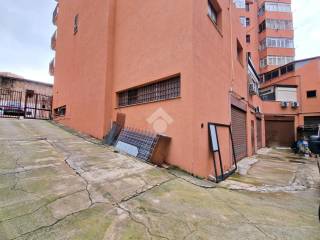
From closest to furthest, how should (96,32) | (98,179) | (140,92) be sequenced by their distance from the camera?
(98,179) < (140,92) < (96,32)

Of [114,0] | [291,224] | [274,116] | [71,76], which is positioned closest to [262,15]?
[274,116]

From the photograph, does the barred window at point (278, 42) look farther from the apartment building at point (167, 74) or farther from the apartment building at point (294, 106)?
the apartment building at point (167, 74)

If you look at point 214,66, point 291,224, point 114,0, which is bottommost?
point 291,224

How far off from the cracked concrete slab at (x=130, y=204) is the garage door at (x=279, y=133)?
604 inches

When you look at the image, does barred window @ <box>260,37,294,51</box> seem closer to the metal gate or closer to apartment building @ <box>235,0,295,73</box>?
apartment building @ <box>235,0,295,73</box>

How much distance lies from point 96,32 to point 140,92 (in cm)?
464

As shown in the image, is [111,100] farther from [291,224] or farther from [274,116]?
[274,116]

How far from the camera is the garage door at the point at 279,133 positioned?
59.1 ft

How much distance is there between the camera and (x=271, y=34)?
2606 centimetres

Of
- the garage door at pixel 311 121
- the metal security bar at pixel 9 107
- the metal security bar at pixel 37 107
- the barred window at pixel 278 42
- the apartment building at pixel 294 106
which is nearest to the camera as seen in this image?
the metal security bar at pixel 9 107

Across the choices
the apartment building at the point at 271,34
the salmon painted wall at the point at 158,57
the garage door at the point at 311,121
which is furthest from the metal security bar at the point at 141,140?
the apartment building at the point at 271,34

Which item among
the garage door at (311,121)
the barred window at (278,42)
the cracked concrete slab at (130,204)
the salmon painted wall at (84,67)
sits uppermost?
the barred window at (278,42)

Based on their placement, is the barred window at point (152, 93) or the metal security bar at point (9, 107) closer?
the barred window at point (152, 93)

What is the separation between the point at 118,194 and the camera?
10.3 ft
